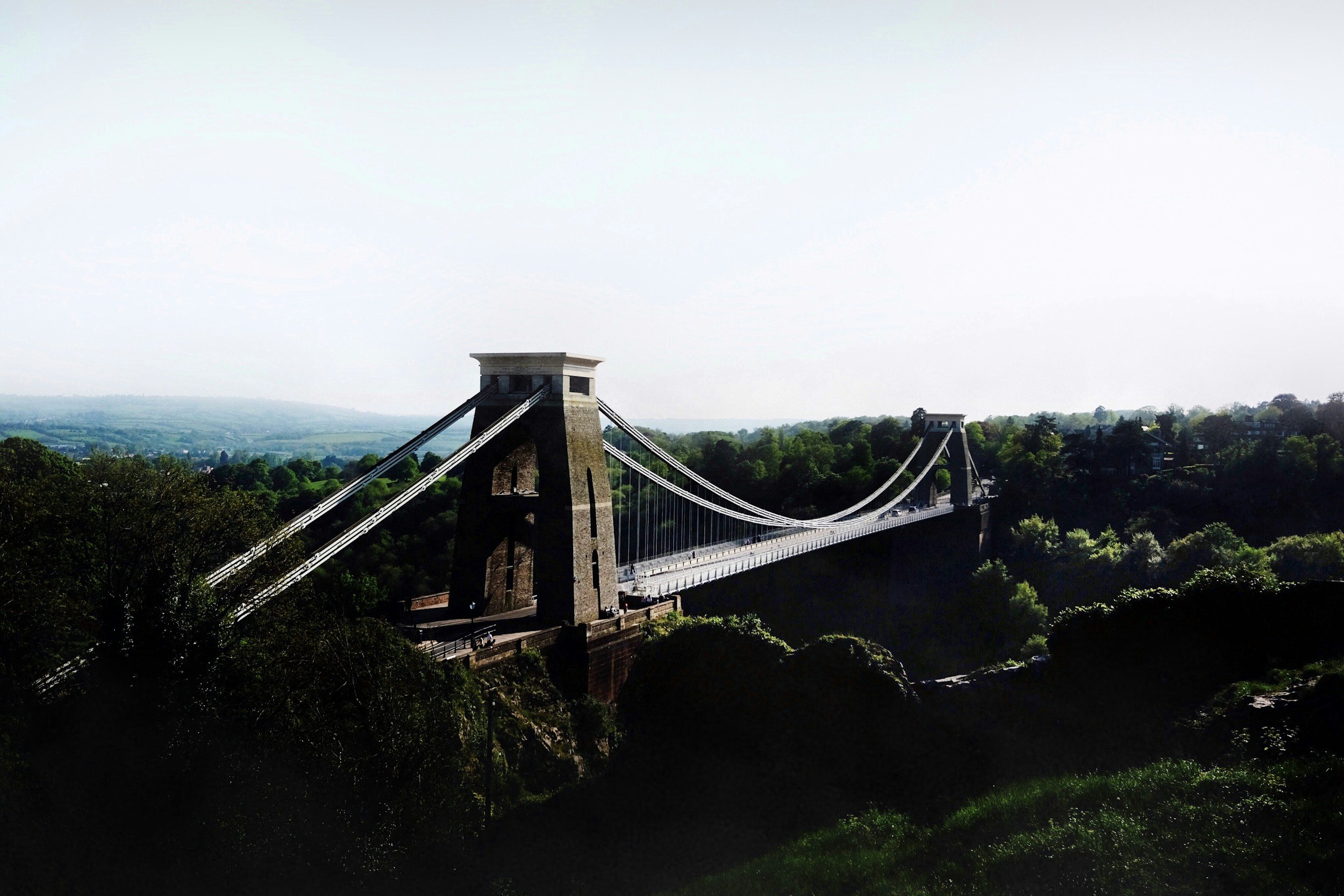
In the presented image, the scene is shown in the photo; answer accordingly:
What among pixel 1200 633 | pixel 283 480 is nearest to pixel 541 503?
pixel 1200 633

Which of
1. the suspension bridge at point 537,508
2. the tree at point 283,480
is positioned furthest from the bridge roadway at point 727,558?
the tree at point 283,480

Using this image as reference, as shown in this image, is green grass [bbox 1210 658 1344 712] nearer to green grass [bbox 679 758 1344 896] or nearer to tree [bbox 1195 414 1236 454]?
green grass [bbox 679 758 1344 896]

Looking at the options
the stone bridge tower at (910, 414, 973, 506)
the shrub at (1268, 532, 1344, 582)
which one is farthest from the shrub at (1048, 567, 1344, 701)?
the stone bridge tower at (910, 414, 973, 506)

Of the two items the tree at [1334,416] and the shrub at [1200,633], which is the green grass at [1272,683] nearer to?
the shrub at [1200,633]

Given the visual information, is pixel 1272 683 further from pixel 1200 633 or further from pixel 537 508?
pixel 537 508

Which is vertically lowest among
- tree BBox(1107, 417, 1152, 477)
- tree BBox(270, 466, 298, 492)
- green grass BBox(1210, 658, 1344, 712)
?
green grass BBox(1210, 658, 1344, 712)

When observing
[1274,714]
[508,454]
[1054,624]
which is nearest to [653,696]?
[508,454]
